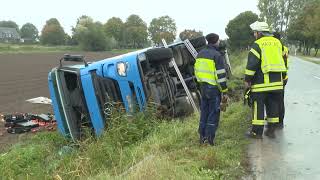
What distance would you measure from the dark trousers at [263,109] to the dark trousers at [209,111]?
758 millimetres

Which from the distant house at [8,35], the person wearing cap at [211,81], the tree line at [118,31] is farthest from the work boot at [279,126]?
the distant house at [8,35]

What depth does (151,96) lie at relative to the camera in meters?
8.92

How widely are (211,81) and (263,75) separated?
1.01 m

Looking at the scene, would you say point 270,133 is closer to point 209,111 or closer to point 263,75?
point 263,75

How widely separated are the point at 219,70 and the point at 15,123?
23.4 ft

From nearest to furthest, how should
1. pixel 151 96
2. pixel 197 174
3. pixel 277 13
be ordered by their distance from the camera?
pixel 197 174 → pixel 151 96 → pixel 277 13

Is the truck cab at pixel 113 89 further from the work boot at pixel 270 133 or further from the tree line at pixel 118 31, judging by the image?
the tree line at pixel 118 31

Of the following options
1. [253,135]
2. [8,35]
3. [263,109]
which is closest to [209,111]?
[253,135]

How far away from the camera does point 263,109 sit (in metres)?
7.63

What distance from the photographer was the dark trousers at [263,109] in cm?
755

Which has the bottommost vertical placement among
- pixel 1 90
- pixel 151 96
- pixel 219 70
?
pixel 1 90

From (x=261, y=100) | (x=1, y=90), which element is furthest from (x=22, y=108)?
(x=261, y=100)

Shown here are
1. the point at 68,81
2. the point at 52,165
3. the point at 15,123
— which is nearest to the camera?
the point at 52,165

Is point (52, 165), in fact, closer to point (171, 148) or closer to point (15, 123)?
point (171, 148)
